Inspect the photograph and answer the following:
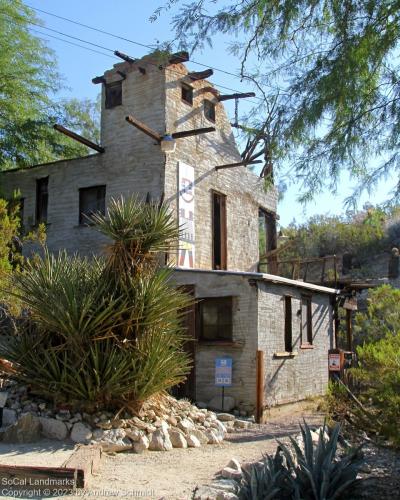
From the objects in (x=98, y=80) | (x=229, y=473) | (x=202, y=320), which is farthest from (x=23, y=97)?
(x=229, y=473)

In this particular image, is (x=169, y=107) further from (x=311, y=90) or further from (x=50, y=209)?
(x=311, y=90)

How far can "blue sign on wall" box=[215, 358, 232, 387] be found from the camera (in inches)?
485

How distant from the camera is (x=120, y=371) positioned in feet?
28.5

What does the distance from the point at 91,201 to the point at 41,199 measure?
2.04 m

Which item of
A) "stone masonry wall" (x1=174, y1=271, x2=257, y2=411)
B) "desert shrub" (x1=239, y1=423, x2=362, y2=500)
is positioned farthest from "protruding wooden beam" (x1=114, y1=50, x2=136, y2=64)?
"desert shrub" (x1=239, y1=423, x2=362, y2=500)

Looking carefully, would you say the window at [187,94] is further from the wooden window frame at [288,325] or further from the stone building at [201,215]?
the wooden window frame at [288,325]

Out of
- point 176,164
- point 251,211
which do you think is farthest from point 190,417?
point 251,211

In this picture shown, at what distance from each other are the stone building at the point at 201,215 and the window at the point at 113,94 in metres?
0.04

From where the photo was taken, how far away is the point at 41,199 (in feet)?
60.0

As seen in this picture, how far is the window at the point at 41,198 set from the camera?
18141 mm

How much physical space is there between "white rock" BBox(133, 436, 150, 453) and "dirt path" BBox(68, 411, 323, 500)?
4.1 inches

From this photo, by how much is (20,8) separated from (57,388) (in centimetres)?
1317

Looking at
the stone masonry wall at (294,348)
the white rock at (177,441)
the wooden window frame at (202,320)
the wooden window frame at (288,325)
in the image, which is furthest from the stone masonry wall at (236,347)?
the white rock at (177,441)

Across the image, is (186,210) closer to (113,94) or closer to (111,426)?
(113,94)
